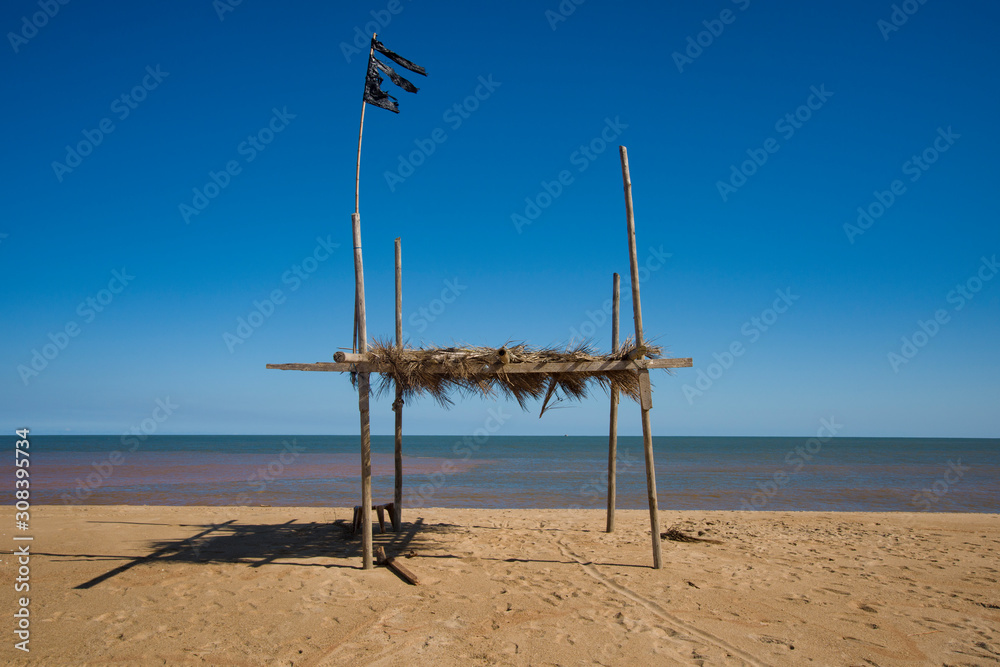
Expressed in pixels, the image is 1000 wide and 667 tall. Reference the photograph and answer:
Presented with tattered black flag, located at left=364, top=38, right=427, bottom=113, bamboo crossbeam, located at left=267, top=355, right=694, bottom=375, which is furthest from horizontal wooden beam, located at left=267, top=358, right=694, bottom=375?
tattered black flag, located at left=364, top=38, right=427, bottom=113

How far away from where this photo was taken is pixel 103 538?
771cm

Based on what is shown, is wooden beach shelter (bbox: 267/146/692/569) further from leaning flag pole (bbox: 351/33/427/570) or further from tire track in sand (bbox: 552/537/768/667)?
tire track in sand (bbox: 552/537/768/667)

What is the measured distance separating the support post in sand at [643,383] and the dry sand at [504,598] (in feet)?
A: 1.48

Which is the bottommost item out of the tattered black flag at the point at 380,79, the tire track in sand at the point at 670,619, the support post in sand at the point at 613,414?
the tire track in sand at the point at 670,619

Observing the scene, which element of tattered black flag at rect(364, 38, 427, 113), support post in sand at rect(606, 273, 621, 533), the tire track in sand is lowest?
the tire track in sand

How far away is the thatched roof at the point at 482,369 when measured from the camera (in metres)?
5.95

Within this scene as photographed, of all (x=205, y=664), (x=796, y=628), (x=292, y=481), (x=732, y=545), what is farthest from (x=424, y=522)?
(x=292, y=481)

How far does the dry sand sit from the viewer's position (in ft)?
13.4

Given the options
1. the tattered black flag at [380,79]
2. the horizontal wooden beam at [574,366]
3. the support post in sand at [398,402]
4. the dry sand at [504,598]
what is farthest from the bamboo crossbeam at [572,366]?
the tattered black flag at [380,79]

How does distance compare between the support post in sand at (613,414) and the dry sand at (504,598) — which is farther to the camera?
the support post in sand at (613,414)

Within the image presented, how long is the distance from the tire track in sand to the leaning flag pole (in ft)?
8.13

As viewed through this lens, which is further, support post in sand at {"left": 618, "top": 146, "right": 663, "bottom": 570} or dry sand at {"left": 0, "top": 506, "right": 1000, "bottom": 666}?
support post in sand at {"left": 618, "top": 146, "right": 663, "bottom": 570}

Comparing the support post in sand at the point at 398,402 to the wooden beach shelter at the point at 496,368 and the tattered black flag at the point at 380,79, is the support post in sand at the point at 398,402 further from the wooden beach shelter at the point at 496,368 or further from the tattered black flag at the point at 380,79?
the tattered black flag at the point at 380,79

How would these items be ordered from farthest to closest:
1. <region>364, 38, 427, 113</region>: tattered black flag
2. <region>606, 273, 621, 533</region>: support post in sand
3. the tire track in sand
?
<region>606, 273, 621, 533</region>: support post in sand, <region>364, 38, 427, 113</region>: tattered black flag, the tire track in sand
